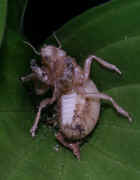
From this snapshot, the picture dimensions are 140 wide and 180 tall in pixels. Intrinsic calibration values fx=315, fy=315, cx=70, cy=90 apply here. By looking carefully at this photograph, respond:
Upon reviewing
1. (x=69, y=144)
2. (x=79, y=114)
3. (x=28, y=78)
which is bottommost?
(x=69, y=144)

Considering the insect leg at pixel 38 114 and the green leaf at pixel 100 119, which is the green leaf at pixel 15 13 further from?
the insect leg at pixel 38 114

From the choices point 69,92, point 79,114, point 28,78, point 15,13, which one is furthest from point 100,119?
point 15,13

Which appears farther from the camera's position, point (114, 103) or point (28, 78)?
point (28, 78)

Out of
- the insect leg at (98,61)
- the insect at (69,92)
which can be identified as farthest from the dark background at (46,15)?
the insect leg at (98,61)

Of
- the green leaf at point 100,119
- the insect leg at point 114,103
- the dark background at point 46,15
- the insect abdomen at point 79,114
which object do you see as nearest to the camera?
the green leaf at point 100,119

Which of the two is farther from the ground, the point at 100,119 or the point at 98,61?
the point at 98,61

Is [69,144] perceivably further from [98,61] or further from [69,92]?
[98,61]

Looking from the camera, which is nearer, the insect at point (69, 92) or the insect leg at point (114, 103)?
the insect leg at point (114, 103)
